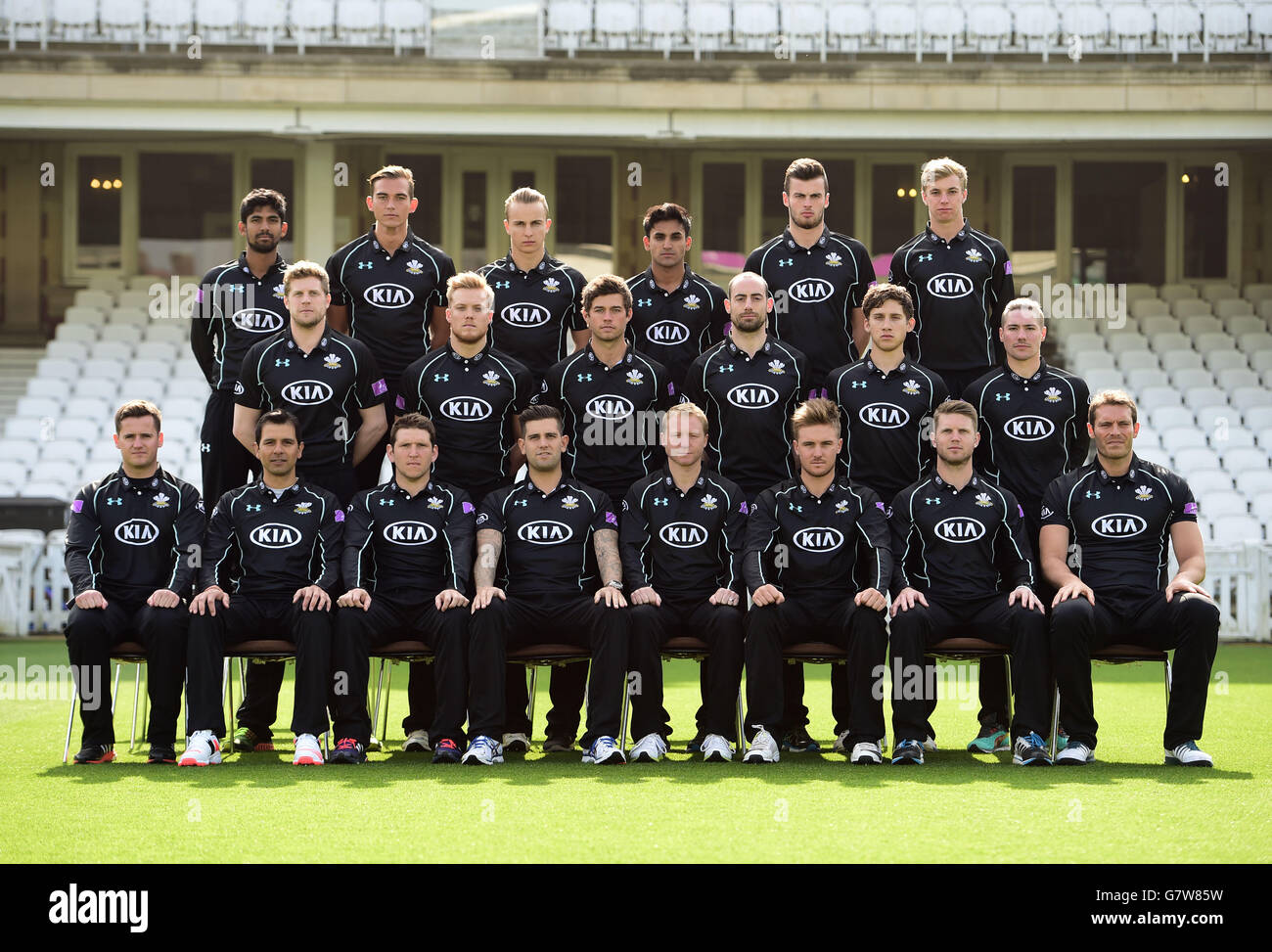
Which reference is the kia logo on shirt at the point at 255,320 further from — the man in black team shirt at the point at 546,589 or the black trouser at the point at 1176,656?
the black trouser at the point at 1176,656

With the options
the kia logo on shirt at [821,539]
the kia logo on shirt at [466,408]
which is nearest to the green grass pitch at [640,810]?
the kia logo on shirt at [821,539]

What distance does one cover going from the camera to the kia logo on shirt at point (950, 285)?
856cm

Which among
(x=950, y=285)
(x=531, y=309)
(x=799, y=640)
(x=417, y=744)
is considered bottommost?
(x=417, y=744)

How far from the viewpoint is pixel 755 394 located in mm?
8320

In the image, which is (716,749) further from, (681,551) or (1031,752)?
(1031,752)

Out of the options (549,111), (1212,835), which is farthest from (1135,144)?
(1212,835)

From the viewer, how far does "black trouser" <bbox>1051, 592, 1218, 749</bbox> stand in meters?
7.50

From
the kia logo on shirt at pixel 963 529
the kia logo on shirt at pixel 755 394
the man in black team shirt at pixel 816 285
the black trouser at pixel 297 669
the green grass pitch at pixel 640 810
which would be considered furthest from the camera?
the man in black team shirt at pixel 816 285

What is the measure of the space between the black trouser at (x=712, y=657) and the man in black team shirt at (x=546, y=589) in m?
0.12

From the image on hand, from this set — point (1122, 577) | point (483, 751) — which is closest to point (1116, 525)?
point (1122, 577)

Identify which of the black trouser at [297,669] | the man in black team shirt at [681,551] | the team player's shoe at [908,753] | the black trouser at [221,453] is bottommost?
the team player's shoe at [908,753]

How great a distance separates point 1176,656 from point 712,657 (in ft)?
7.26

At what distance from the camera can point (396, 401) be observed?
8.66 metres

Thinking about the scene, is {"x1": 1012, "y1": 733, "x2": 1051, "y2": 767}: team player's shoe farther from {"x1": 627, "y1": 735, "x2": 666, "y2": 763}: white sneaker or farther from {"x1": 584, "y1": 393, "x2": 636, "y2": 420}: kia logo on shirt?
{"x1": 584, "y1": 393, "x2": 636, "y2": 420}: kia logo on shirt
